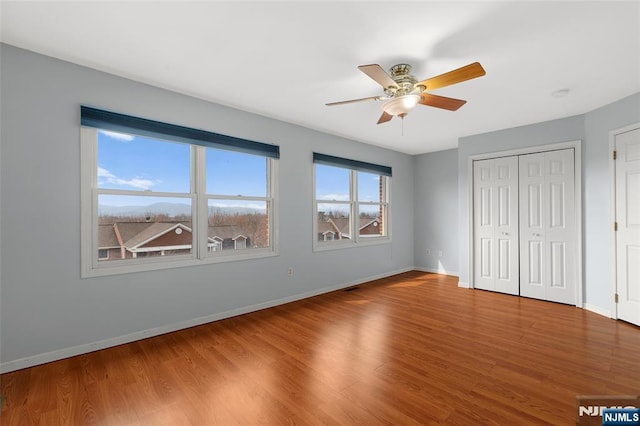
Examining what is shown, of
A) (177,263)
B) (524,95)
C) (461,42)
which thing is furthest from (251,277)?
(524,95)

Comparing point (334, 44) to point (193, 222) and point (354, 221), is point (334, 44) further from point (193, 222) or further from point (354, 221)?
point (354, 221)

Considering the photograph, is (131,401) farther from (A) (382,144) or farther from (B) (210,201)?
(A) (382,144)

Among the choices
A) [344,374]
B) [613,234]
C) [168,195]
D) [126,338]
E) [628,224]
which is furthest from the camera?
[613,234]

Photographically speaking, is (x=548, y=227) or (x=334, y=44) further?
(x=548, y=227)

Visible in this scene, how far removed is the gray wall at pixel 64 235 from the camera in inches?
88.3

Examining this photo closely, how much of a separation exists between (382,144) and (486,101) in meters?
2.24

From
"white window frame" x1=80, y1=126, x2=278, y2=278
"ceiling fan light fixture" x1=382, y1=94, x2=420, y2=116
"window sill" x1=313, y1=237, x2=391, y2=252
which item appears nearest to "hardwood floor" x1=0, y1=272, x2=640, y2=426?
"white window frame" x1=80, y1=126, x2=278, y2=278

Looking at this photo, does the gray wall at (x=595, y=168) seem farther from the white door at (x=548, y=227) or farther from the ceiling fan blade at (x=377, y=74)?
the ceiling fan blade at (x=377, y=74)

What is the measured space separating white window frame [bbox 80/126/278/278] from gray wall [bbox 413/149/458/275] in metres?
3.70

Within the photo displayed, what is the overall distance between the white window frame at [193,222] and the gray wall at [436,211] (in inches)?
146

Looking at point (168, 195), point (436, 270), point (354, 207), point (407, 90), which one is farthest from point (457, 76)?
point (436, 270)

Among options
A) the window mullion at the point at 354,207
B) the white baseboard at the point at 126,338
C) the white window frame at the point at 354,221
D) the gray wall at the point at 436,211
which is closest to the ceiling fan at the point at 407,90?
the white window frame at the point at 354,221

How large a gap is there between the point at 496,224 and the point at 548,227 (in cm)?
66

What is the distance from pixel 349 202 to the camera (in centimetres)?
507
